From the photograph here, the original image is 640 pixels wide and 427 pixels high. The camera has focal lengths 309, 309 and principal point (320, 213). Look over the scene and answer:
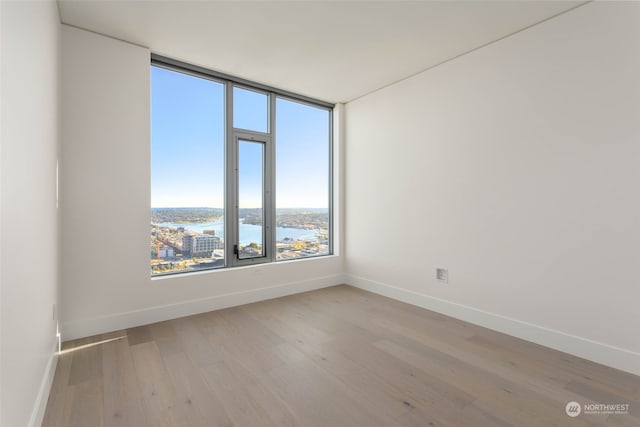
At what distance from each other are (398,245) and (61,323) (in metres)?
3.43

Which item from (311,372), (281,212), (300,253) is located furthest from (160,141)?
(311,372)

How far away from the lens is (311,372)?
85.0 inches

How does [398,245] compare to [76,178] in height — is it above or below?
below

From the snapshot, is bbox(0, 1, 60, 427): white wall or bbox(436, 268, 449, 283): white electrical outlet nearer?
bbox(0, 1, 60, 427): white wall

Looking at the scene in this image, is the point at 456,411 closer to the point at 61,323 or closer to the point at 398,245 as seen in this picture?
the point at 398,245

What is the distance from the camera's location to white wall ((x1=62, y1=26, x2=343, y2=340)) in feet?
8.77

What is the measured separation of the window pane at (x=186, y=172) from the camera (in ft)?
10.8

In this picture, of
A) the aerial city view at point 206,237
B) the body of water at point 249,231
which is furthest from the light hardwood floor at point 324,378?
the body of water at point 249,231

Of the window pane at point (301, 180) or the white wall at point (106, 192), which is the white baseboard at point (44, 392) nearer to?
the white wall at point (106, 192)

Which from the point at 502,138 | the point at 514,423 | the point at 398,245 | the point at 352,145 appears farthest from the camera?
the point at 352,145

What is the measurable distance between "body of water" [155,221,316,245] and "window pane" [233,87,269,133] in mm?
1239

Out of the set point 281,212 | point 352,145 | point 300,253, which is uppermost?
point 352,145

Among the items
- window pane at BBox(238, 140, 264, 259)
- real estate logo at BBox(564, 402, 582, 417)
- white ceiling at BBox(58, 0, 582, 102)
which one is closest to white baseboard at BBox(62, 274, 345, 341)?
window pane at BBox(238, 140, 264, 259)

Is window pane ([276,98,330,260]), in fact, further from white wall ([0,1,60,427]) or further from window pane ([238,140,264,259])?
white wall ([0,1,60,427])
